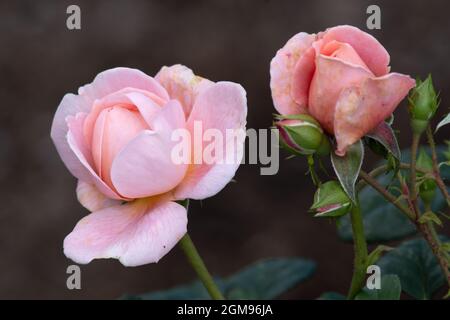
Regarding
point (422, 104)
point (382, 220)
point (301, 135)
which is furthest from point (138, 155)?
point (382, 220)

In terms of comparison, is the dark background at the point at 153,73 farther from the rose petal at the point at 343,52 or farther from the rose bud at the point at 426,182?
the rose petal at the point at 343,52

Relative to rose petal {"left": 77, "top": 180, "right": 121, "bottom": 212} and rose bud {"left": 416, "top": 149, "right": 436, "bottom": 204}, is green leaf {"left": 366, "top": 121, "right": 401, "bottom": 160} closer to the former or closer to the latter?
rose bud {"left": 416, "top": 149, "right": 436, "bottom": 204}

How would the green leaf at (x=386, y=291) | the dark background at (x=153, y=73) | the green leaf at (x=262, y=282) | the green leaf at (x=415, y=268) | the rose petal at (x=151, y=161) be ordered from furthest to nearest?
the dark background at (x=153, y=73) → the green leaf at (x=262, y=282) → the green leaf at (x=415, y=268) → the green leaf at (x=386, y=291) → the rose petal at (x=151, y=161)

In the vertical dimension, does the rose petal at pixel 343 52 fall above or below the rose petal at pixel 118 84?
above

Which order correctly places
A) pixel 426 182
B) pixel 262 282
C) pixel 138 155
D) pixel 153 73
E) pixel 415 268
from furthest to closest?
1. pixel 153 73
2. pixel 262 282
3. pixel 415 268
4. pixel 426 182
5. pixel 138 155

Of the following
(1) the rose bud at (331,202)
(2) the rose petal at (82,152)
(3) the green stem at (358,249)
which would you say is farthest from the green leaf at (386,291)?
(2) the rose petal at (82,152)

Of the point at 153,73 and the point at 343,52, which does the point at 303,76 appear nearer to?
the point at 343,52
